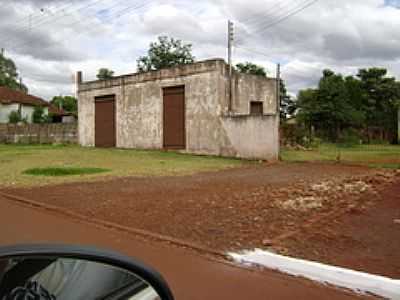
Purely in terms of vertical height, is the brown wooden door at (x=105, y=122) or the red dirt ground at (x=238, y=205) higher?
the brown wooden door at (x=105, y=122)

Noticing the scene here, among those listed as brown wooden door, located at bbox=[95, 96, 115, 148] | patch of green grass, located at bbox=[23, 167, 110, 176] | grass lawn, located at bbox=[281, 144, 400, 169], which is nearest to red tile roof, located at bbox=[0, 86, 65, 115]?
brown wooden door, located at bbox=[95, 96, 115, 148]

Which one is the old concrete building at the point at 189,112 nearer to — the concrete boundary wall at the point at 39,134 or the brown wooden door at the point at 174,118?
the brown wooden door at the point at 174,118

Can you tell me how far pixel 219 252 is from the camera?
514 cm

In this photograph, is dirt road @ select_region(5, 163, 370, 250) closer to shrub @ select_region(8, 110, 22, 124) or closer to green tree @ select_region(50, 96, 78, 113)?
shrub @ select_region(8, 110, 22, 124)

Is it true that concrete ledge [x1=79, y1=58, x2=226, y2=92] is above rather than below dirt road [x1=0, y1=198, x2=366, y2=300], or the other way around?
above

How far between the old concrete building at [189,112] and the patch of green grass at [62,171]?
8007 mm

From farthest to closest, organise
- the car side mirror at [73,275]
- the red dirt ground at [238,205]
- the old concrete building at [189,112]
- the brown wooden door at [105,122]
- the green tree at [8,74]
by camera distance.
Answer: the green tree at [8,74]
the brown wooden door at [105,122]
the old concrete building at [189,112]
the red dirt ground at [238,205]
the car side mirror at [73,275]

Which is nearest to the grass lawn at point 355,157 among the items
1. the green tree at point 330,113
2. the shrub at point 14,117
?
the green tree at point 330,113

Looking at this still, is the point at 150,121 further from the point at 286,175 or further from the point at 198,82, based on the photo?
the point at 286,175

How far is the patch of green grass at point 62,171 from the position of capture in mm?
13961

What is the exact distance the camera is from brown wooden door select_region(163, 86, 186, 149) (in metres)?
23.5

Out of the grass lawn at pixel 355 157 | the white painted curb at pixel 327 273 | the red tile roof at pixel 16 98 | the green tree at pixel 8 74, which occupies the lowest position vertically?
the white painted curb at pixel 327 273

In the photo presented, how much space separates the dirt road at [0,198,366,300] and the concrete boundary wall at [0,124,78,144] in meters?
25.5

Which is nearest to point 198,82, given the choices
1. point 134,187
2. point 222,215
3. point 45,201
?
point 134,187
